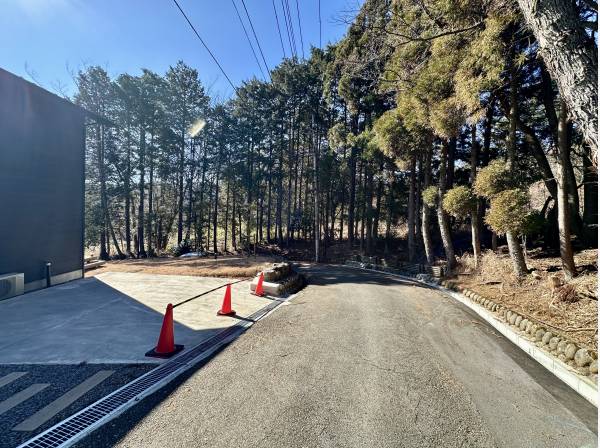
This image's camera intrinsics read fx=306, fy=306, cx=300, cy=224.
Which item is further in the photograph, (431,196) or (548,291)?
(431,196)

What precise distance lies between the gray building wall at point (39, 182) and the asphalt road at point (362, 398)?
6835mm

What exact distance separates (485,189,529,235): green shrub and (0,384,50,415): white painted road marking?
861cm

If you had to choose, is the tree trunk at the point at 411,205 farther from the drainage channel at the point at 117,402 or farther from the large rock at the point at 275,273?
the drainage channel at the point at 117,402

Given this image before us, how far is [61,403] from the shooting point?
9.37 ft

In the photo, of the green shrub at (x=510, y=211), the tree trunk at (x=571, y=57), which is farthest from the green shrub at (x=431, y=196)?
the tree trunk at (x=571, y=57)

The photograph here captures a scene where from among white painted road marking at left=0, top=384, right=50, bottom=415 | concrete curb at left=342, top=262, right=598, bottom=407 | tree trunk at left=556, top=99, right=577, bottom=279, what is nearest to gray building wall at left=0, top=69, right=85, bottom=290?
white painted road marking at left=0, top=384, right=50, bottom=415

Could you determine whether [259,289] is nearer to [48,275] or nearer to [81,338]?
[81,338]

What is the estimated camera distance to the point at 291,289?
921 cm

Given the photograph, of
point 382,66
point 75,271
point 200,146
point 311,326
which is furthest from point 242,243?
point 311,326

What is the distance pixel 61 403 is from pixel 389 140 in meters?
11.1

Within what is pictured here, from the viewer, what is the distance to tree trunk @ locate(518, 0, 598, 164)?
2.67m

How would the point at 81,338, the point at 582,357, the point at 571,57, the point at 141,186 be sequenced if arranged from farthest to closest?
1. the point at 141,186
2. the point at 81,338
3. the point at 582,357
4. the point at 571,57

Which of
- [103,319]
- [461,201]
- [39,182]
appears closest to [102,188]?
[39,182]

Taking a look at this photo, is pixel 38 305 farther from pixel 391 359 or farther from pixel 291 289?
pixel 391 359
